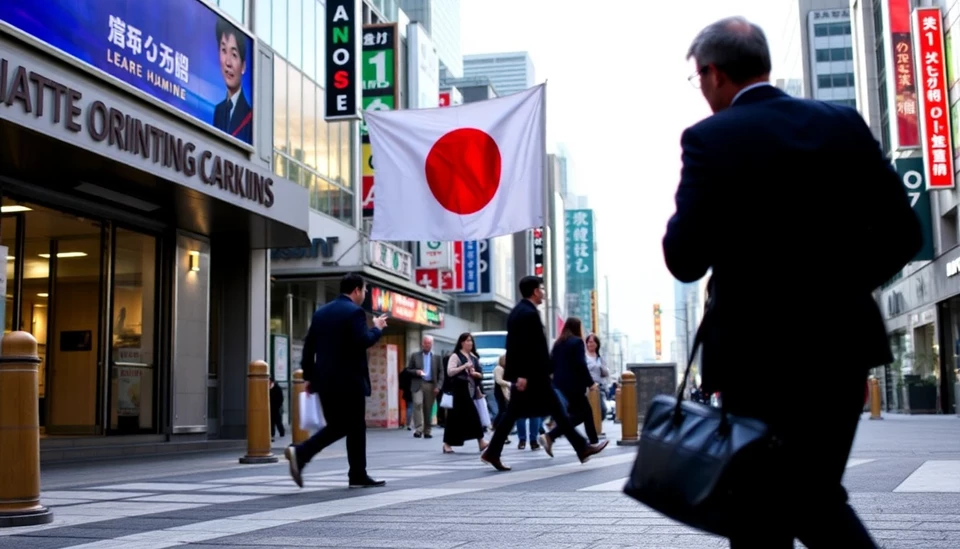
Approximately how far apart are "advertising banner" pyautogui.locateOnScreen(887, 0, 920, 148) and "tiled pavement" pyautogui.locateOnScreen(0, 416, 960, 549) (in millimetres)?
29324

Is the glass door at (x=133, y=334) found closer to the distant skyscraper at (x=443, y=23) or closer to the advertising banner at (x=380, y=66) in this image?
the advertising banner at (x=380, y=66)

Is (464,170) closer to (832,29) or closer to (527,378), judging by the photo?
(527,378)

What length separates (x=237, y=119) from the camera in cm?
1909

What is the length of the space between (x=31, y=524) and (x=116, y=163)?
797cm

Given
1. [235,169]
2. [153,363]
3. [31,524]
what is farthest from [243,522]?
[153,363]

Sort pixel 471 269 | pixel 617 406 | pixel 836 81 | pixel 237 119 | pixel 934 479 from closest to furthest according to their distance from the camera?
pixel 934 479
pixel 237 119
pixel 617 406
pixel 471 269
pixel 836 81

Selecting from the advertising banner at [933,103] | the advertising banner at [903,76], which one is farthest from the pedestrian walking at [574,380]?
the advertising banner at [903,76]

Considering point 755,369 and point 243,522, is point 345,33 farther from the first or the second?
point 755,369

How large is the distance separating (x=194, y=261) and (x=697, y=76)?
16859 mm

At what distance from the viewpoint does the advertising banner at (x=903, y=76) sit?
38.5 metres

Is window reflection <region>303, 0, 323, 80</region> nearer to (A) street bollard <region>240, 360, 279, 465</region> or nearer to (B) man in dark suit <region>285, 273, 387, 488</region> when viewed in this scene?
(A) street bollard <region>240, 360, 279, 465</region>

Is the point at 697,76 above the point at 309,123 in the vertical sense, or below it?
below

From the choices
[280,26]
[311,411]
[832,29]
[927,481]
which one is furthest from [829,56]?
[311,411]

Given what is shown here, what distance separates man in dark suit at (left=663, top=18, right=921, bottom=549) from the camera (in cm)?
242
